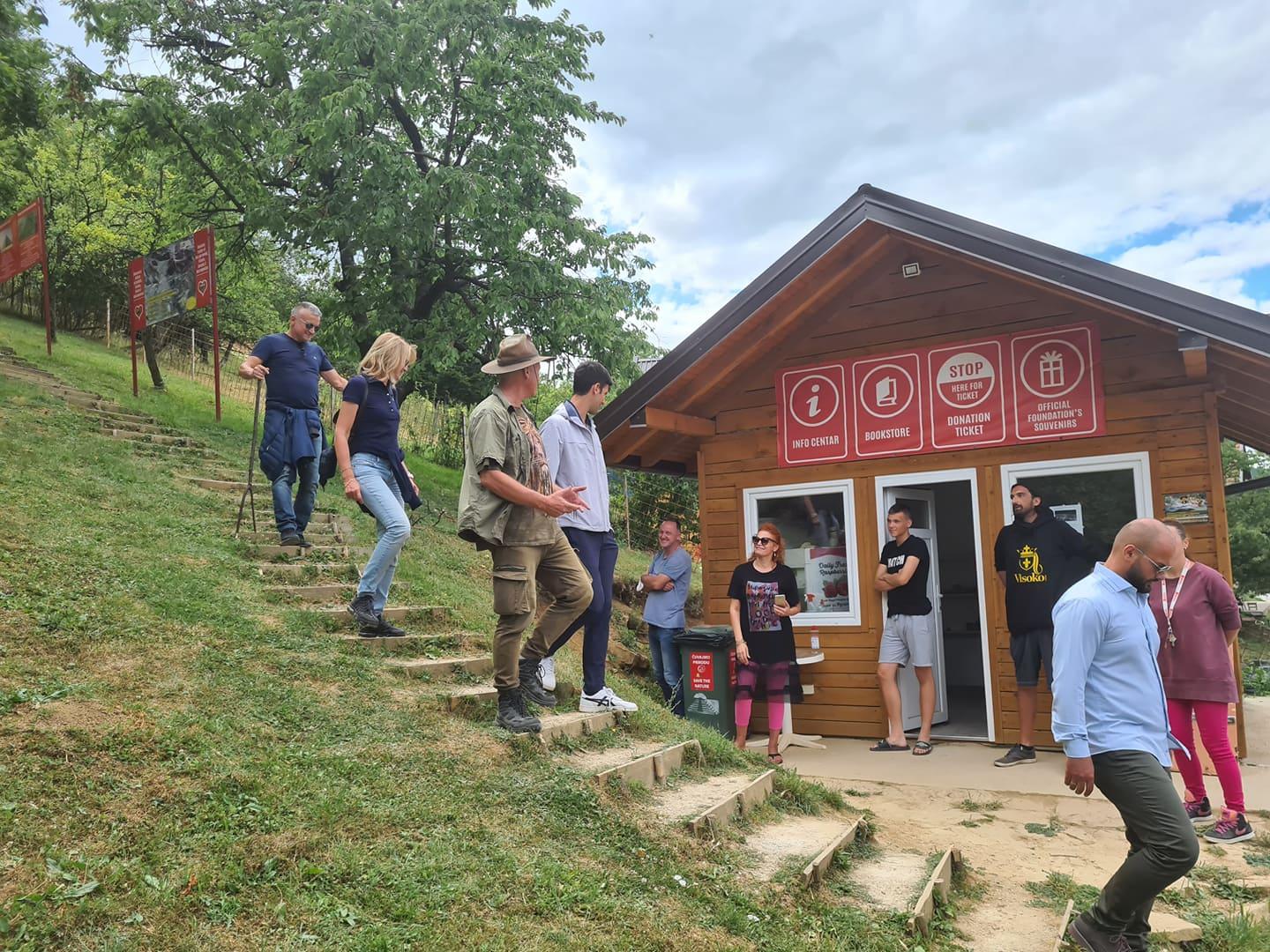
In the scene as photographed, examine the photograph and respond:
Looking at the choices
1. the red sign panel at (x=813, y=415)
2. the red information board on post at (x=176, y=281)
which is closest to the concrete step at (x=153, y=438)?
the red information board on post at (x=176, y=281)

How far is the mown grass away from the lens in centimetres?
269

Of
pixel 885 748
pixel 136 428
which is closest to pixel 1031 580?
pixel 885 748

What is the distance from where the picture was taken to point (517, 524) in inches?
169

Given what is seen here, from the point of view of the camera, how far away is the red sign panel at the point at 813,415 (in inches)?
345

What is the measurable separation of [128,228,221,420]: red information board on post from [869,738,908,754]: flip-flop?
10.1 metres

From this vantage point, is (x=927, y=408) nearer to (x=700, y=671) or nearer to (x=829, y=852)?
(x=700, y=671)

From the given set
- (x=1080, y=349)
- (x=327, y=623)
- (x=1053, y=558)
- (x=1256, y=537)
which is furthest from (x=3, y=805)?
(x=1256, y=537)

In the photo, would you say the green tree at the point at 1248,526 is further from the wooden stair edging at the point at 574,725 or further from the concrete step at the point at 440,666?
the concrete step at the point at 440,666

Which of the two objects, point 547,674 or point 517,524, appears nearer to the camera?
point 517,524

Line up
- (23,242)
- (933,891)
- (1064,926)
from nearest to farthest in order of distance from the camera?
(1064,926), (933,891), (23,242)

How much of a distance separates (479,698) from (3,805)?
2.27 metres

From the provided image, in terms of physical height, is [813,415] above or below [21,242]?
below

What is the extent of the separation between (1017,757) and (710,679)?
8.54 feet

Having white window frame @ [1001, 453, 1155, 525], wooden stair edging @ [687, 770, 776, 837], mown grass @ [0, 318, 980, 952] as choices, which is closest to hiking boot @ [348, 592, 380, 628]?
mown grass @ [0, 318, 980, 952]
